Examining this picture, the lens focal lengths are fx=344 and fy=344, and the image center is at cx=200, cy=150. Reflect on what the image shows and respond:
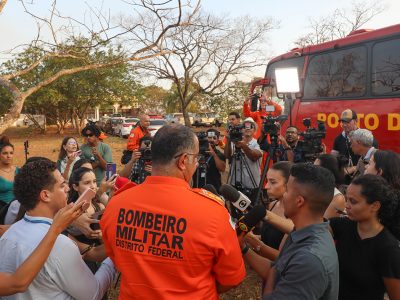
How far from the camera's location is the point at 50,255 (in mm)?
1682

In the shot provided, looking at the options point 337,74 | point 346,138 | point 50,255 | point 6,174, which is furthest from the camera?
point 337,74

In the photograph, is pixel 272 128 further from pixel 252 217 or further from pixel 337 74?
pixel 252 217

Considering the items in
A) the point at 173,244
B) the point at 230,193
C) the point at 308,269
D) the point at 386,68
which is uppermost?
the point at 386,68

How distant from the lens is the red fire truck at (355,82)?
17.4ft

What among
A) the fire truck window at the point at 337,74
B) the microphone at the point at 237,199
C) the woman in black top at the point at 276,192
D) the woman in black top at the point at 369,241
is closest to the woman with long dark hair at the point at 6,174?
the woman in black top at the point at 276,192

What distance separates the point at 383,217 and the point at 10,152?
3.72 meters

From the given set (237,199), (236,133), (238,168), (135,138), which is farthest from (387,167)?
(135,138)

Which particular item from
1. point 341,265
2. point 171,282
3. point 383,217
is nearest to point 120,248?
point 171,282

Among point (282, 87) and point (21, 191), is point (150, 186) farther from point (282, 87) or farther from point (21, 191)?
point (282, 87)

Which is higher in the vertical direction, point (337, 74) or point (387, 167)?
point (337, 74)

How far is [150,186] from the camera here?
1.60 metres

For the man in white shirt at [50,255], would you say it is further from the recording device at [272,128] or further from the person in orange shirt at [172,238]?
the recording device at [272,128]

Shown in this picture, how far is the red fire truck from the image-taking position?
17.4ft

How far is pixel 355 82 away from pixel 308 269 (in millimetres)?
5252
